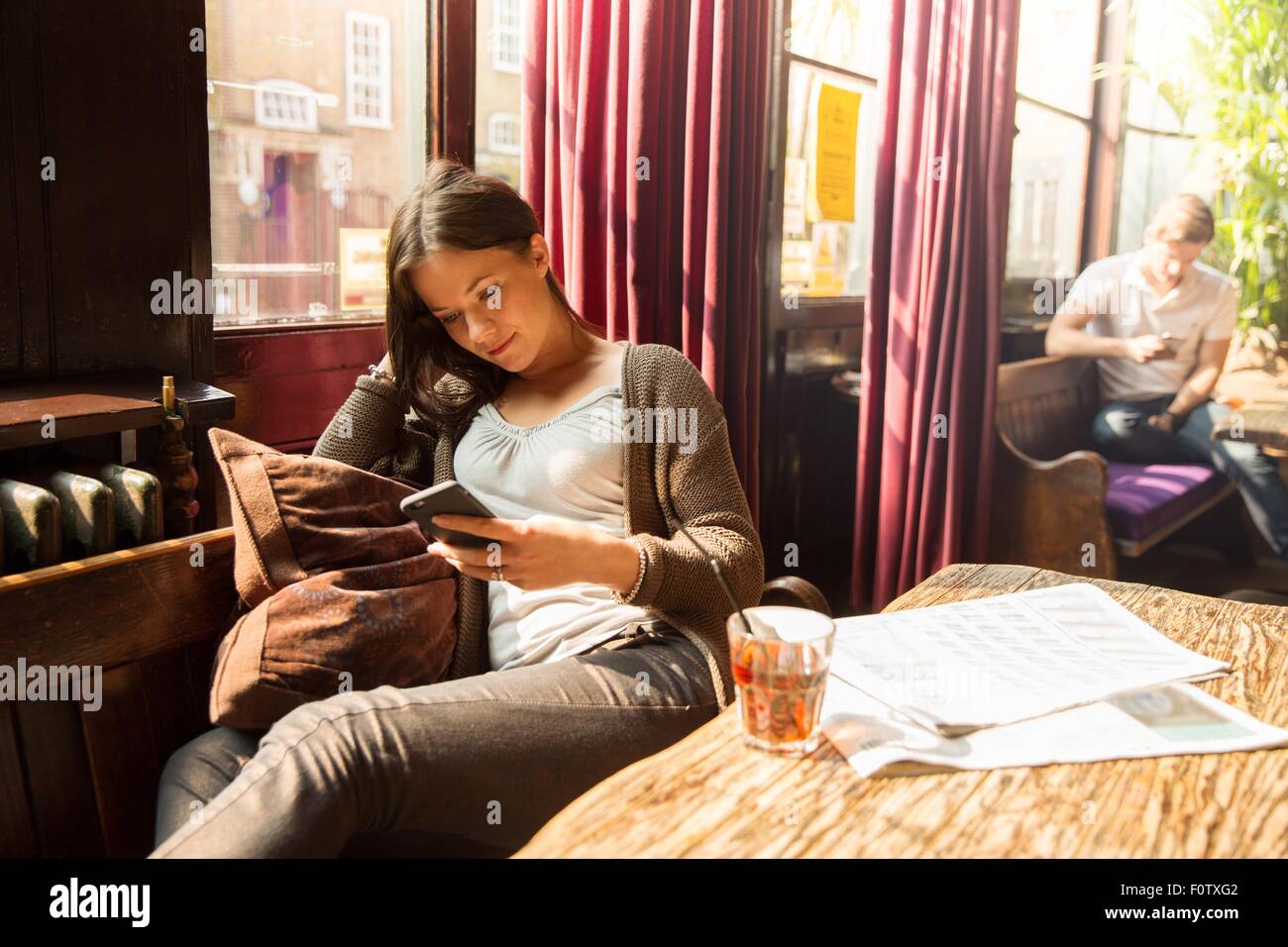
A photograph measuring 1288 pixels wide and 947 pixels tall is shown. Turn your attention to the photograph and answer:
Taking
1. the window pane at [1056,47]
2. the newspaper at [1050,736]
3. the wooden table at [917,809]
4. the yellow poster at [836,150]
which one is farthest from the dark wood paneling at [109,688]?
the window pane at [1056,47]

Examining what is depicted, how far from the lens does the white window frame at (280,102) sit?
5.98 feet

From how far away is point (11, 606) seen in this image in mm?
1148

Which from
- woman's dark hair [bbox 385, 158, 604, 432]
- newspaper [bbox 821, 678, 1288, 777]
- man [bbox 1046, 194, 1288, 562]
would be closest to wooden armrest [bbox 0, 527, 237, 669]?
woman's dark hair [bbox 385, 158, 604, 432]

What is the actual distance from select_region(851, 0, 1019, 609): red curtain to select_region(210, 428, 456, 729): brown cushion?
1444mm

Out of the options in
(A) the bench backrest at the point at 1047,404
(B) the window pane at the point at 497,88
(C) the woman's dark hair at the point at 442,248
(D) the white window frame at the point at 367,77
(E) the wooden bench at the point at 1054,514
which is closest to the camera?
(C) the woman's dark hair at the point at 442,248

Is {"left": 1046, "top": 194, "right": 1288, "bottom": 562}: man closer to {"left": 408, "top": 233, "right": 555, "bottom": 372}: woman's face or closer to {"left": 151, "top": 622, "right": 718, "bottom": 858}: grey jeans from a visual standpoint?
{"left": 408, "top": 233, "right": 555, "bottom": 372}: woman's face

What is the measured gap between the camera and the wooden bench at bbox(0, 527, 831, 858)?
3.88 feet

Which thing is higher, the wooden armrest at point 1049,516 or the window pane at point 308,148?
the window pane at point 308,148

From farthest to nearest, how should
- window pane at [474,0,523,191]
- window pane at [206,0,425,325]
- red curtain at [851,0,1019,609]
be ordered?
red curtain at [851,0,1019,609]
window pane at [474,0,523,191]
window pane at [206,0,425,325]

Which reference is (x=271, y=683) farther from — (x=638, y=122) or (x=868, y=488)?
(x=868, y=488)

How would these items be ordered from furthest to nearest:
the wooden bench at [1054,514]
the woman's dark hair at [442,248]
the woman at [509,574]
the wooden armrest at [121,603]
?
1. the wooden bench at [1054,514]
2. the woman's dark hair at [442,248]
3. the wooden armrest at [121,603]
4. the woman at [509,574]

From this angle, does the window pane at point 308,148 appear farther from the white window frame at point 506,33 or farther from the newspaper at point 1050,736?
the newspaper at point 1050,736

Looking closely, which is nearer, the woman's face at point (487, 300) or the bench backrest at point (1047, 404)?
the woman's face at point (487, 300)
